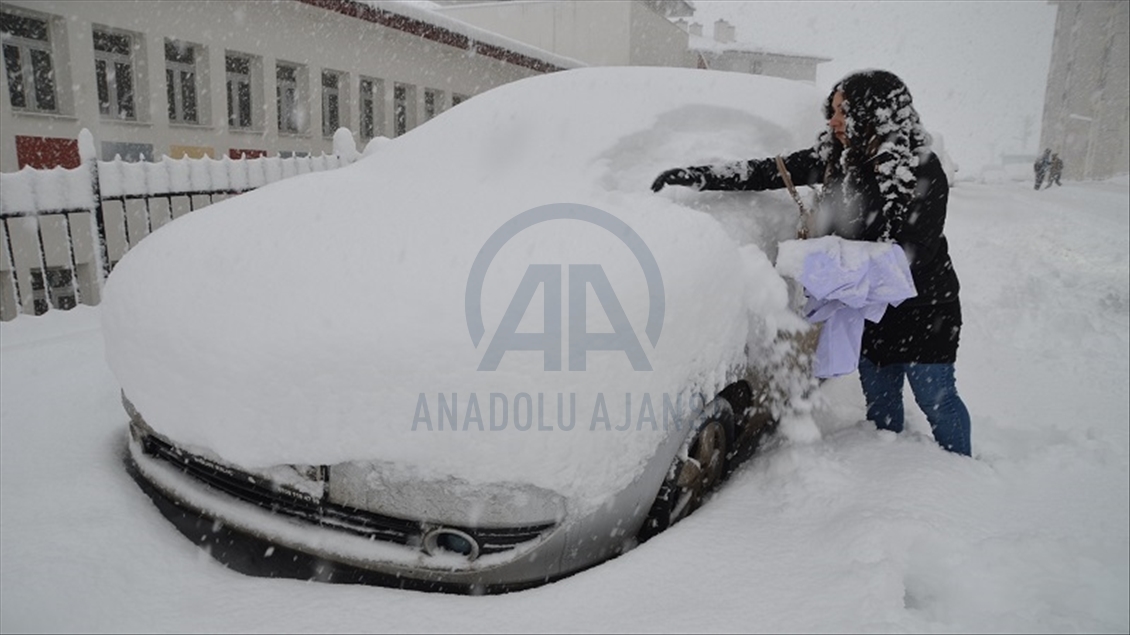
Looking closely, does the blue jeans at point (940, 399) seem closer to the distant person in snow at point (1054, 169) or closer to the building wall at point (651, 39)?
the building wall at point (651, 39)

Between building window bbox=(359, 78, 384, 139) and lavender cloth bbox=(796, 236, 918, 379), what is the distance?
1403 cm

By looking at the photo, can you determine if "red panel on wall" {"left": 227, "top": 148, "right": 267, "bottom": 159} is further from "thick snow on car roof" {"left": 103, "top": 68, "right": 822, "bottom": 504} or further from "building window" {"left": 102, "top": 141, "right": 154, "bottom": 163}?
"thick snow on car roof" {"left": 103, "top": 68, "right": 822, "bottom": 504}

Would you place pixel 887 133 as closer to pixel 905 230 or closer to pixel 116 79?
pixel 905 230

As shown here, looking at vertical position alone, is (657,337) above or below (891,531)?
above

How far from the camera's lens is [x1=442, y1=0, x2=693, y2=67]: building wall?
81.2 feet

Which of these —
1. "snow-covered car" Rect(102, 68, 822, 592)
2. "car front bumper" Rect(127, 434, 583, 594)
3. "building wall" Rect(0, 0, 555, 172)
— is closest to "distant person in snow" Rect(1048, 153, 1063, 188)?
"building wall" Rect(0, 0, 555, 172)

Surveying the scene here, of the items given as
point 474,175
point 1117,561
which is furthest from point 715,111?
point 1117,561

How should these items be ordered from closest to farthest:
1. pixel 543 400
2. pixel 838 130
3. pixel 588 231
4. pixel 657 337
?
pixel 543 400 → pixel 657 337 → pixel 588 231 → pixel 838 130

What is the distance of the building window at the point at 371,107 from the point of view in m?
14.9

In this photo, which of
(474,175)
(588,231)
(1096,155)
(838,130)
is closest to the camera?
(588,231)

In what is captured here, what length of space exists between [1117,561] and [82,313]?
5.56m

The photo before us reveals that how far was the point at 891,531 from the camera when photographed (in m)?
1.99

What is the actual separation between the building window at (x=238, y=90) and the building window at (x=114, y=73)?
1.69 meters

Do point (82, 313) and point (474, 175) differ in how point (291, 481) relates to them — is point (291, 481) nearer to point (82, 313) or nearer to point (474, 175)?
point (474, 175)
